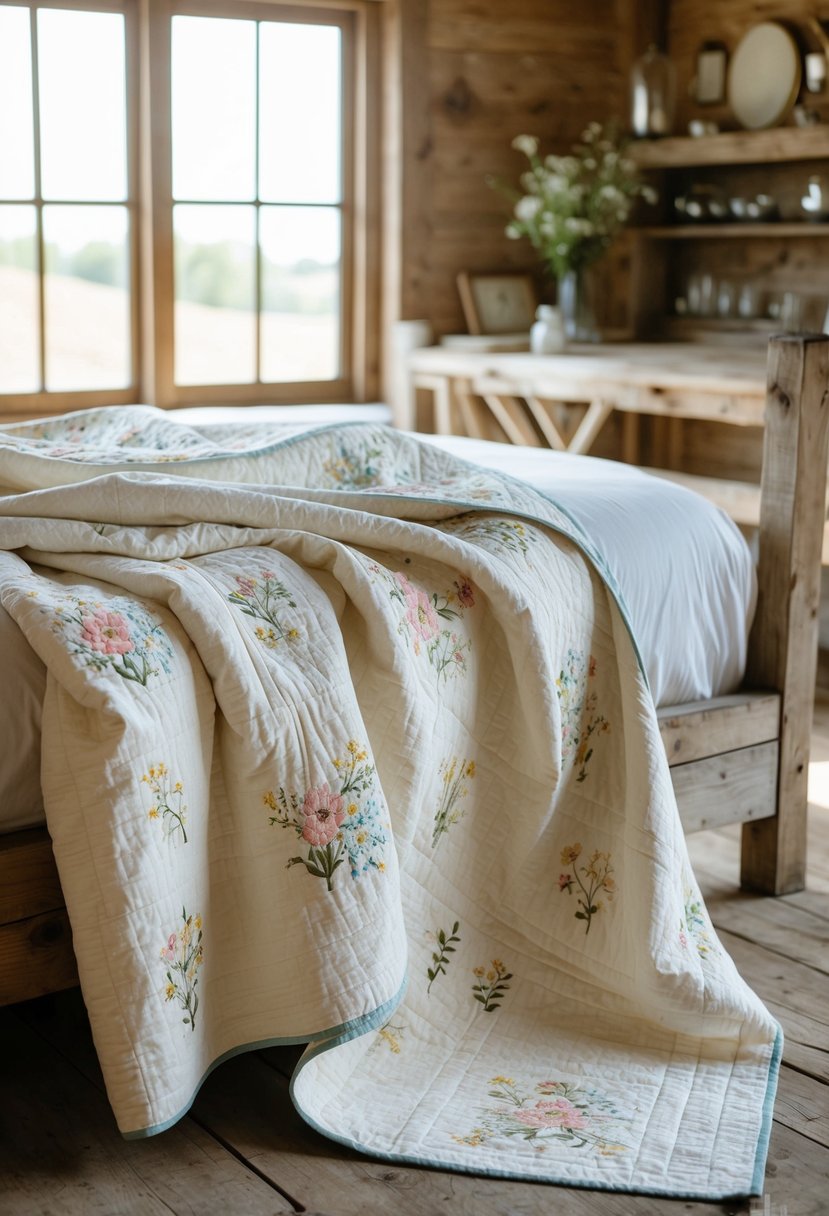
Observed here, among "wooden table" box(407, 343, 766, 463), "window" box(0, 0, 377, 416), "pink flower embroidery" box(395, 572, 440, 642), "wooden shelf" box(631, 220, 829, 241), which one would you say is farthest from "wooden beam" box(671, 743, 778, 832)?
"window" box(0, 0, 377, 416)

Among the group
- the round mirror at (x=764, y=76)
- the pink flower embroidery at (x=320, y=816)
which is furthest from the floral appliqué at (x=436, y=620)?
the round mirror at (x=764, y=76)

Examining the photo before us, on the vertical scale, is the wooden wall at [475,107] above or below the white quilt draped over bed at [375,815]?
above

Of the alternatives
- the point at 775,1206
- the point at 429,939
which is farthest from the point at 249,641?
the point at 775,1206

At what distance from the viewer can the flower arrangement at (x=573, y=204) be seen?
4152mm

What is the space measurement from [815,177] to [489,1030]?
9.70 ft

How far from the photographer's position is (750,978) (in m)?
2.20

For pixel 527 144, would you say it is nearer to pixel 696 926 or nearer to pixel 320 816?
pixel 696 926

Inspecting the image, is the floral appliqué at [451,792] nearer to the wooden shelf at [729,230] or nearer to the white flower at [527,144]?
the wooden shelf at [729,230]

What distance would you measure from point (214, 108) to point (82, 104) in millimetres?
380

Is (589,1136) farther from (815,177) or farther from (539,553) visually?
(815,177)

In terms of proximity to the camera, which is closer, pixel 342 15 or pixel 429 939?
pixel 429 939

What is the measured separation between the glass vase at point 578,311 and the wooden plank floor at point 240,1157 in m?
2.63

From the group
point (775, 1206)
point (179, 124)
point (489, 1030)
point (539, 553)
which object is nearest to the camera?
point (775, 1206)

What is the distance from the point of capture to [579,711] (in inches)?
82.1
